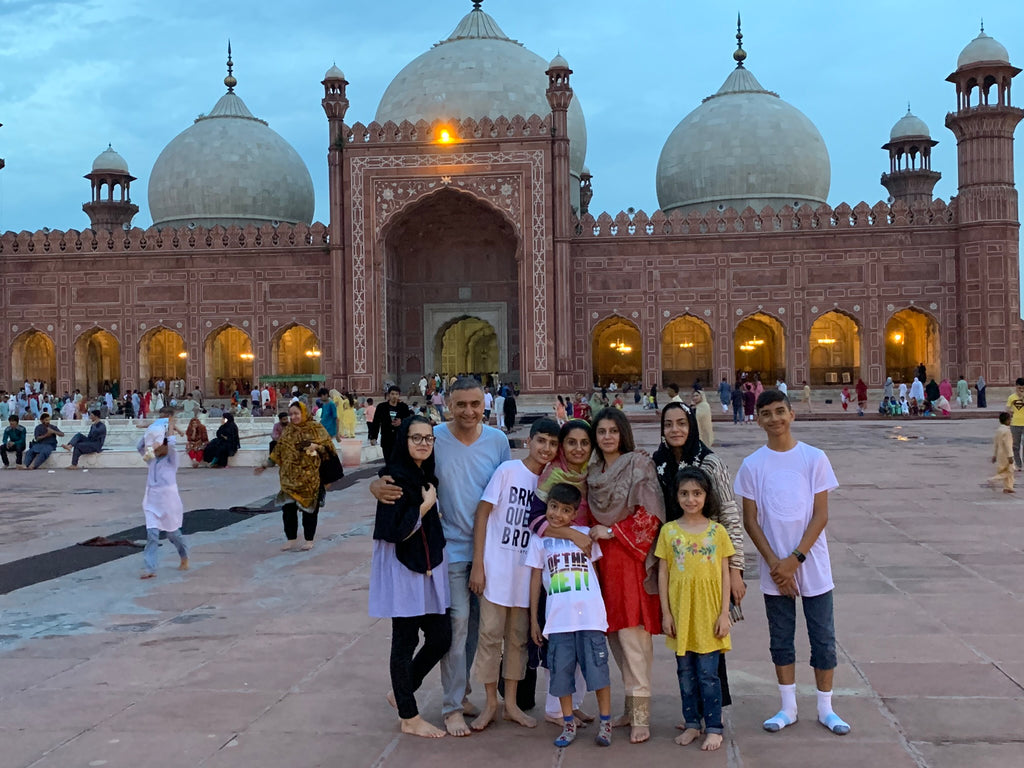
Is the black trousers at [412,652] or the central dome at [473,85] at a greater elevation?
the central dome at [473,85]

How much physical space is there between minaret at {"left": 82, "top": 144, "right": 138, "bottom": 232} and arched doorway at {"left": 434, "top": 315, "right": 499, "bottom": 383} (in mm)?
14026

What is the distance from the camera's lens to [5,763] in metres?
3.12

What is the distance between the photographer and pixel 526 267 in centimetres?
2627

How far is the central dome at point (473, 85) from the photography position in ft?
97.8

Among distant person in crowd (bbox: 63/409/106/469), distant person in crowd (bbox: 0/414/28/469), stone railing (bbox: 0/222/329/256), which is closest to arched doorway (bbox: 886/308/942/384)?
stone railing (bbox: 0/222/329/256)

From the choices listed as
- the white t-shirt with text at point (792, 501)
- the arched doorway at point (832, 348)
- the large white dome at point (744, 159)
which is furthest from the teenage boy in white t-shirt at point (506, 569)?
the large white dome at point (744, 159)

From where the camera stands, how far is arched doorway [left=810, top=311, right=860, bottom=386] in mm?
30469

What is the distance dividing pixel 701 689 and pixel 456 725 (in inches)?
31.6

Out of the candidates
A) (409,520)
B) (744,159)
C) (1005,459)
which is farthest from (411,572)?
(744,159)

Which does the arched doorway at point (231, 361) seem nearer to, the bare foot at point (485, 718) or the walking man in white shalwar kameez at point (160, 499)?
the walking man in white shalwar kameez at point (160, 499)

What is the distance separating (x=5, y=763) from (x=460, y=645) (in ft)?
4.70

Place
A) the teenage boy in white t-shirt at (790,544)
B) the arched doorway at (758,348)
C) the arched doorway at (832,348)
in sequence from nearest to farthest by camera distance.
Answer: the teenage boy in white t-shirt at (790,544) → the arched doorway at (832,348) → the arched doorway at (758,348)

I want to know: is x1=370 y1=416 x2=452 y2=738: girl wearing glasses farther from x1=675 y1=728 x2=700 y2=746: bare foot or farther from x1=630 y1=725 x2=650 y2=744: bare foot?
x1=675 y1=728 x2=700 y2=746: bare foot

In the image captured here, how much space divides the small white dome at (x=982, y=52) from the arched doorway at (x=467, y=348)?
1458 cm
